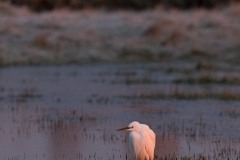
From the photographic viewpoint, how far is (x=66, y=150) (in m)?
13.2

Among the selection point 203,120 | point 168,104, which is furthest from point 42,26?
point 203,120

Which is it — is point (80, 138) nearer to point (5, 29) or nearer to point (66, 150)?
point (66, 150)

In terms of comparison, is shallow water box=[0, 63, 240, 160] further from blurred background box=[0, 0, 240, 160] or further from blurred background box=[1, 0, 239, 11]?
blurred background box=[1, 0, 239, 11]

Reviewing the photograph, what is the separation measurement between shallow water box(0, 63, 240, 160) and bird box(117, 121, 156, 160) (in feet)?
3.87

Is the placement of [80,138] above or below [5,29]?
above

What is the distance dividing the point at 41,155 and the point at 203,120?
4.65 metres

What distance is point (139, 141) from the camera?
36.2 ft

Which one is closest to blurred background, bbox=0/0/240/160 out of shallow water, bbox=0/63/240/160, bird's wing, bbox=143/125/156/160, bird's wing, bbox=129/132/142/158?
shallow water, bbox=0/63/240/160

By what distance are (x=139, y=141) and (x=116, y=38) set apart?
871 inches

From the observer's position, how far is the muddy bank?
101 ft

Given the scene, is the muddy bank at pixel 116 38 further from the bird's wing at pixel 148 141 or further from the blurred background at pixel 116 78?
the bird's wing at pixel 148 141

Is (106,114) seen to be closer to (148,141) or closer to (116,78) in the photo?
(148,141)

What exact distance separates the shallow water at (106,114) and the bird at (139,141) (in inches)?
46.4

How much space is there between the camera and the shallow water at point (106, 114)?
13.2 meters
